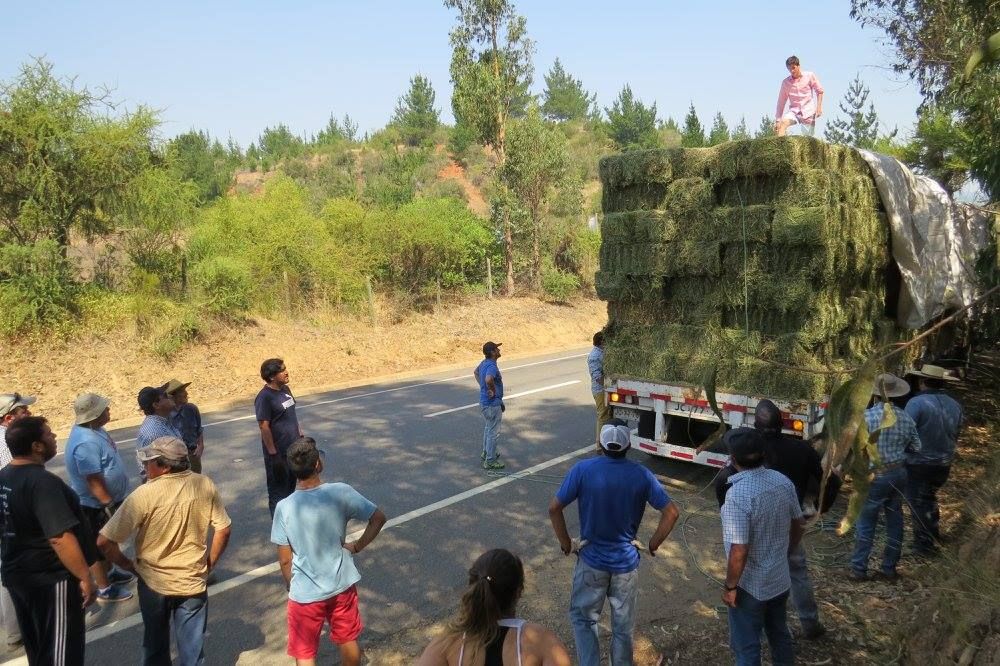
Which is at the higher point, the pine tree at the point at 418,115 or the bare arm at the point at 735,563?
the pine tree at the point at 418,115

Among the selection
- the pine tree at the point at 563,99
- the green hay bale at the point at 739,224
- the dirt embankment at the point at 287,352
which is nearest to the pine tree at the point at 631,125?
the pine tree at the point at 563,99

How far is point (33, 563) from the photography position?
3.78 meters

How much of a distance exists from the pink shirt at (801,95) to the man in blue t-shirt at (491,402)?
4.76 meters

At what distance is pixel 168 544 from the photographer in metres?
3.83

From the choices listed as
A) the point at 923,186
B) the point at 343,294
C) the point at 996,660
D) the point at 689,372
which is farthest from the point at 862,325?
the point at 343,294

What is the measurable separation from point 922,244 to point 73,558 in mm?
8556

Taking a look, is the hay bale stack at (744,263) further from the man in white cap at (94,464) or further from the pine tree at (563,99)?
the pine tree at (563,99)

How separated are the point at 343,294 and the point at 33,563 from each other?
20092 millimetres

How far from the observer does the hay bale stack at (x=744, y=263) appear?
21.7ft

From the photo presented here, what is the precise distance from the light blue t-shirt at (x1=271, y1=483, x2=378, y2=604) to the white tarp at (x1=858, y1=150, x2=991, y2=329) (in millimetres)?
6357

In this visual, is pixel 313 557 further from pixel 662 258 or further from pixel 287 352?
pixel 287 352

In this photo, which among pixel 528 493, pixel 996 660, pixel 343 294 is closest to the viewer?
pixel 996 660

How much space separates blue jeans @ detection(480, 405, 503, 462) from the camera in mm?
8500

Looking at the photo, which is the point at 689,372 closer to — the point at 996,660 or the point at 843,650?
the point at 843,650
